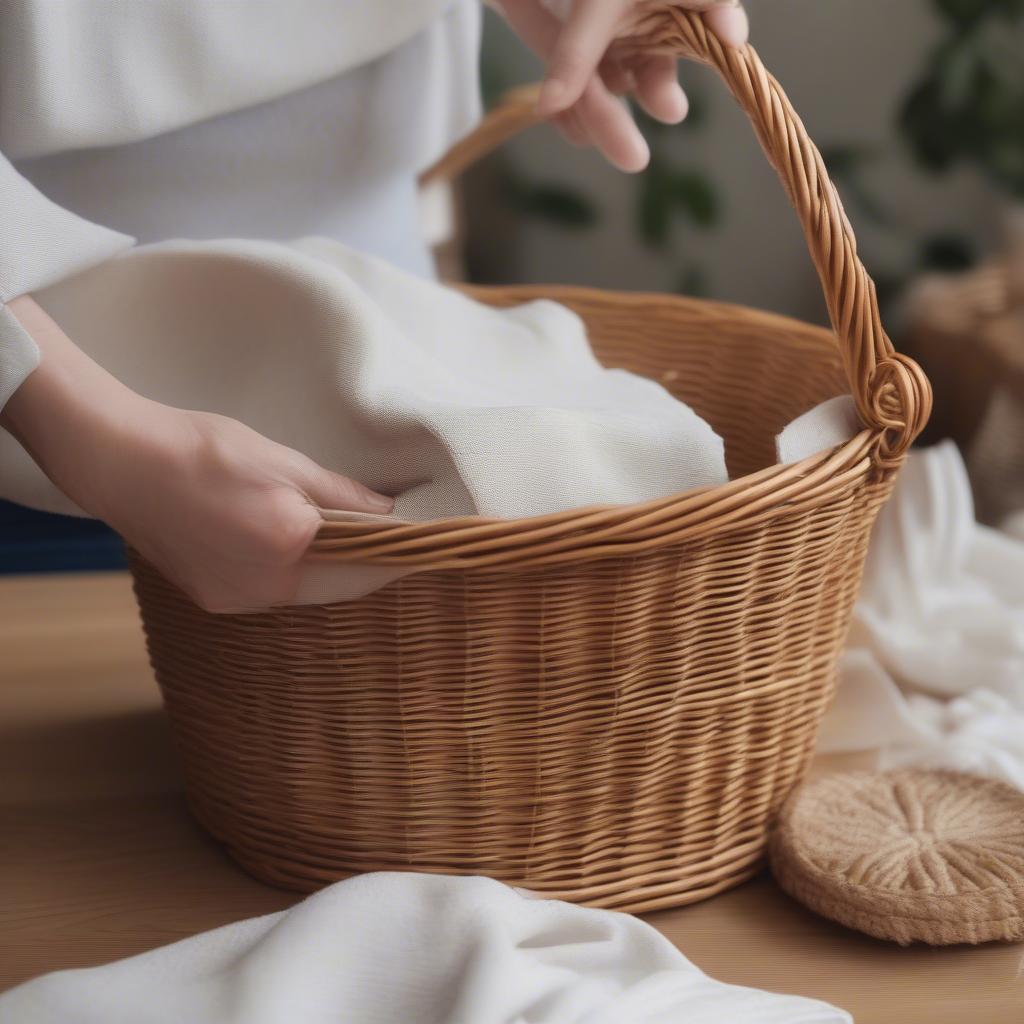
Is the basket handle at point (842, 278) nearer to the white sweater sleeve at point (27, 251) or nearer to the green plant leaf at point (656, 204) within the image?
the white sweater sleeve at point (27, 251)

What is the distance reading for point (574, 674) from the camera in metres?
0.58

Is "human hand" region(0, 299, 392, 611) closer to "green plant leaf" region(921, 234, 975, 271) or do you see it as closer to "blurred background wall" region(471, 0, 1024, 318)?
"blurred background wall" region(471, 0, 1024, 318)

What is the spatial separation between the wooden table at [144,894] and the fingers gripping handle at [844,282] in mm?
248

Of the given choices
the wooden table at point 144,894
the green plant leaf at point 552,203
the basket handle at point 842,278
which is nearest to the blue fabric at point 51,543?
the wooden table at point 144,894

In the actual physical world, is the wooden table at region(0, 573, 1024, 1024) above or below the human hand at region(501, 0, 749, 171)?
below

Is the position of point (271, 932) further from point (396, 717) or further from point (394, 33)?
point (394, 33)

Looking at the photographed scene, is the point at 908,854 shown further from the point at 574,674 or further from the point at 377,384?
the point at 377,384

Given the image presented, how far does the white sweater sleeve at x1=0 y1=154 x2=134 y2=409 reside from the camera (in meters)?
0.55

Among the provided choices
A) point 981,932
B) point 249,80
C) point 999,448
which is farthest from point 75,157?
point 999,448

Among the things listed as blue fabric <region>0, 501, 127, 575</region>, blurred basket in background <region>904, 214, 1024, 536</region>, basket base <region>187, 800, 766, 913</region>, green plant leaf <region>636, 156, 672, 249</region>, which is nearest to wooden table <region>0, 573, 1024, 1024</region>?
basket base <region>187, 800, 766, 913</region>

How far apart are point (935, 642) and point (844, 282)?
42 cm

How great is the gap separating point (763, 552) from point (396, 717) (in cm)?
19

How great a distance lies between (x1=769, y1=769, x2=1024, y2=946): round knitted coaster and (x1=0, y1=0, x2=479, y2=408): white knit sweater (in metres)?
0.48

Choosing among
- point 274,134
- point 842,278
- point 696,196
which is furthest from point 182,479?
point 696,196
